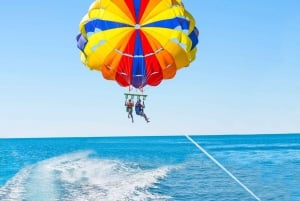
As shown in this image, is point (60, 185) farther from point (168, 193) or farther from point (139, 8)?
point (139, 8)

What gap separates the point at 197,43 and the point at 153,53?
5.57 feet

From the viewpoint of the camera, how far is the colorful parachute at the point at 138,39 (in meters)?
16.5

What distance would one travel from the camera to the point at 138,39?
16594 mm

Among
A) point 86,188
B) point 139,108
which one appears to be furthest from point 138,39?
point 86,188

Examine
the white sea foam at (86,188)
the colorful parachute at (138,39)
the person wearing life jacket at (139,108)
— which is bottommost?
the white sea foam at (86,188)

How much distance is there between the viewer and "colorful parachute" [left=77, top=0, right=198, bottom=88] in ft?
54.0

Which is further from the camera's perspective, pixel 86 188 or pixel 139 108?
pixel 86 188

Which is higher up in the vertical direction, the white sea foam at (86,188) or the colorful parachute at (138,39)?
the colorful parachute at (138,39)

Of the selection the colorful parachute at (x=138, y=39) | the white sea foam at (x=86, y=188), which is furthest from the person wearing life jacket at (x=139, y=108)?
the white sea foam at (x=86, y=188)

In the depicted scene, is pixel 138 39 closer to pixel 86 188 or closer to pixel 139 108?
pixel 139 108

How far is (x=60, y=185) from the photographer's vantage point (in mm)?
33000

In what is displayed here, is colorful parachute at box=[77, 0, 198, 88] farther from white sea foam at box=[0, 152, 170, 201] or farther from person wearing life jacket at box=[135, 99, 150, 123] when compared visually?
white sea foam at box=[0, 152, 170, 201]

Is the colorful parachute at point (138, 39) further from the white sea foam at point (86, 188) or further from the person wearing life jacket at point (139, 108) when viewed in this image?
the white sea foam at point (86, 188)

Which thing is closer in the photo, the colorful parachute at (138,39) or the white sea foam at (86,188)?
the colorful parachute at (138,39)
